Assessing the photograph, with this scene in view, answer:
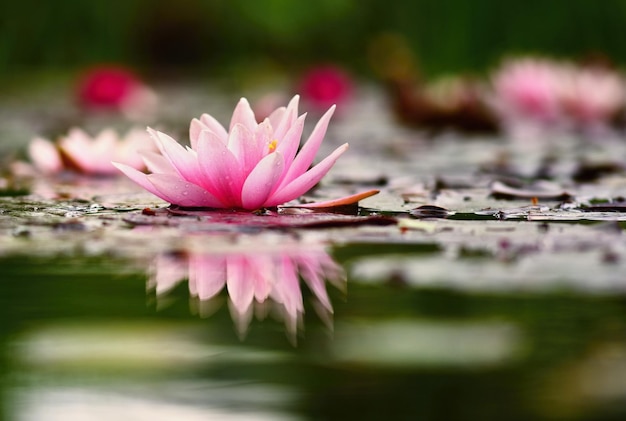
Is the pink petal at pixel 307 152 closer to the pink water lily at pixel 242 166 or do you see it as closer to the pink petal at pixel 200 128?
the pink water lily at pixel 242 166

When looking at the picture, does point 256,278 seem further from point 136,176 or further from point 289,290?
point 136,176

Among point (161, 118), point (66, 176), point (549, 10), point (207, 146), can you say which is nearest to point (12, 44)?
point (161, 118)

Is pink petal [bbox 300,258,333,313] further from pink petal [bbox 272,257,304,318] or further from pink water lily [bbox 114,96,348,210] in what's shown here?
pink water lily [bbox 114,96,348,210]

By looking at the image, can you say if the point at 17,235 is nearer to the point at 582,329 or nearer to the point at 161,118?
the point at 582,329

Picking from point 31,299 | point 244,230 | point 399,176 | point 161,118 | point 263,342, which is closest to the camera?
point 263,342

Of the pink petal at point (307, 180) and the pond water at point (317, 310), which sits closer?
the pond water at point (317, 310)

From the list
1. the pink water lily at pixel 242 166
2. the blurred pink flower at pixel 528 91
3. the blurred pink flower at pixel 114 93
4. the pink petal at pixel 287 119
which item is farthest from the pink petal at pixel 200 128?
the blurred pink flower at pixel 114 93

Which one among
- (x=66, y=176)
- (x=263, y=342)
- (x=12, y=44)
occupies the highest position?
(x=12, y=44)
